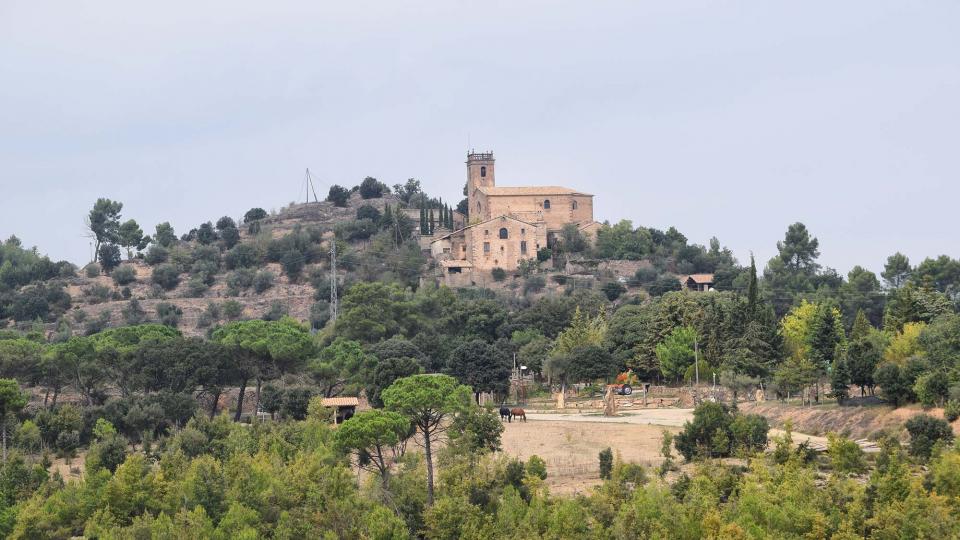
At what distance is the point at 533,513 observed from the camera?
40344 millimetres

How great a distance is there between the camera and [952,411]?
49.6 metres

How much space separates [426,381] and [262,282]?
63162 millimetres

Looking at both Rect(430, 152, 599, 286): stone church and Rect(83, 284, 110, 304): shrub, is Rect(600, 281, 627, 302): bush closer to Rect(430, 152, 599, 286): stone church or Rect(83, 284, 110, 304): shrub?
Rect(430, 152, 599, 286): stone church

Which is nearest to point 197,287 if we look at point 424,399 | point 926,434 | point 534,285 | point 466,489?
point 534,285

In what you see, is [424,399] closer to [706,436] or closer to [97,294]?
[706,436]

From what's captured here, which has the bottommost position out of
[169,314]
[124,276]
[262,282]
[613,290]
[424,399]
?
[424,399]

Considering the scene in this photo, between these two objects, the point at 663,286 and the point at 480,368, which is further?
the point at 663,286

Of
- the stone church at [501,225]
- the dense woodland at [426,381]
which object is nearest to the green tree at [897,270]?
the dense woodland at [426,381]

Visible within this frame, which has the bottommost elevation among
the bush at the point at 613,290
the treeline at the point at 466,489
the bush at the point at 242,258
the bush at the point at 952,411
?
the treeline at the point at 466,489

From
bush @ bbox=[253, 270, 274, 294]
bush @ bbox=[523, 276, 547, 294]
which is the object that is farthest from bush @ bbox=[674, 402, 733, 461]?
bush @ bbox=[253, 270, 274, 294]

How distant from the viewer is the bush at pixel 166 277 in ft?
366

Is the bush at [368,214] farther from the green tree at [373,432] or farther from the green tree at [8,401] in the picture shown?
the green tree at [373,432]

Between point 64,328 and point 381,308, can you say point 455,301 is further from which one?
point 64,328

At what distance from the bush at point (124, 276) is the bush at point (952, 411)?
75568 mm
